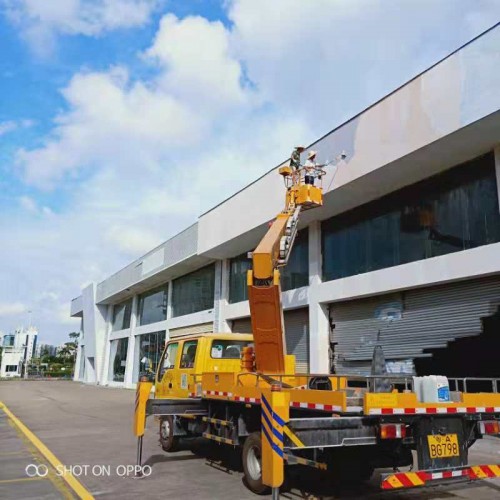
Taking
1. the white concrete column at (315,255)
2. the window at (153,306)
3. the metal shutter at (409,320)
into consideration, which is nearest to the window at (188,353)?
the metal shutter at (409,320)

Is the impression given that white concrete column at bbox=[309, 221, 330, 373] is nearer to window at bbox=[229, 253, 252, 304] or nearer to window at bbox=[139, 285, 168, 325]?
window at bbox=[229, 253, 252, 304]

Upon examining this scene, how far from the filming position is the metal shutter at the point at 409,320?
38.6 ft

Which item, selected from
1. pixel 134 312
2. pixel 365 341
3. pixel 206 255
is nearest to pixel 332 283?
pixel 365 341

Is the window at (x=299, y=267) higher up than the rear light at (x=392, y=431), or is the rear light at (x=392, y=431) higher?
the window at (x=299, y=267)

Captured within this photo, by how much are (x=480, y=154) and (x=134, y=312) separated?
29733 millimetres

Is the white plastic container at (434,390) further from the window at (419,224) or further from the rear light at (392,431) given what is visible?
the window at (419,224)

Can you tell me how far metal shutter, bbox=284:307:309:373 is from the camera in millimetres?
17156

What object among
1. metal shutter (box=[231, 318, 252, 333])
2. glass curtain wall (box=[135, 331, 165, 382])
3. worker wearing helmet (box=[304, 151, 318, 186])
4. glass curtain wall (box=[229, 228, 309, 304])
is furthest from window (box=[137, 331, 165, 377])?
worker wearing helmet (box=[304, 151, 318, 186])

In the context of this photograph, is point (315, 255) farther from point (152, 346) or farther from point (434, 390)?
point (152, 346)

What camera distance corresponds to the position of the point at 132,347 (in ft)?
121

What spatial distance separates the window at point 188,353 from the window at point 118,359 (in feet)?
96.5

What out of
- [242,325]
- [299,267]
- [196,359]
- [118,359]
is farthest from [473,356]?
[118,359]

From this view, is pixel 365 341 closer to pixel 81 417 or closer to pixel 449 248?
pixel 449 248

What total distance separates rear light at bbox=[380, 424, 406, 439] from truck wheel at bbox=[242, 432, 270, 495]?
1.82m
